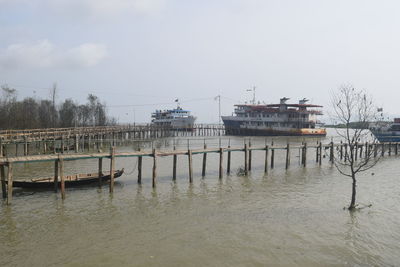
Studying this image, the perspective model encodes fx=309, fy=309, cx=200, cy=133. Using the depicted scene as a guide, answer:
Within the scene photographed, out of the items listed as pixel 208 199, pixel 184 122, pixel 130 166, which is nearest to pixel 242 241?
pixel 208 199

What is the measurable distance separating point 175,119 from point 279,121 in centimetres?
3089

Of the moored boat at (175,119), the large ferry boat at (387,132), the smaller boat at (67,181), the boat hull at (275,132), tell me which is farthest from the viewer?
the moored boat at (175,119)

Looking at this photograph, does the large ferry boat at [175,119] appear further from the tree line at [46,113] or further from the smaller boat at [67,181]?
the smaller boat at [67,181]

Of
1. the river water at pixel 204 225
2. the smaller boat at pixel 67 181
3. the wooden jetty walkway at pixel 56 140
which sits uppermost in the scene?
the wooden jetty walkway at pixel 56 140

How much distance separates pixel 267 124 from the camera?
7656 centimetres

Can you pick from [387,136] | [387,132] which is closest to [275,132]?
[387,132]

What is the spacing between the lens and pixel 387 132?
2078 inches

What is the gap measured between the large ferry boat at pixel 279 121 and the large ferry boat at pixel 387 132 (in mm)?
18208

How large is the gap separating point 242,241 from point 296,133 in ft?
202

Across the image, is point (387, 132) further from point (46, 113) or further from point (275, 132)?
point (46, 113)

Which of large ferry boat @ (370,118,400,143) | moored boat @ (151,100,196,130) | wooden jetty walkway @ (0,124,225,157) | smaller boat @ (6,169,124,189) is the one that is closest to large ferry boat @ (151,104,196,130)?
moored boat @ (151,100,196,130)

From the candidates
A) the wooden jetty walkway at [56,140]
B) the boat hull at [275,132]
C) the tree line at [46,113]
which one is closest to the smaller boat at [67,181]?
the wooden jetty walkway at [56,140]

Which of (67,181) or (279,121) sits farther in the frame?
(279,121)

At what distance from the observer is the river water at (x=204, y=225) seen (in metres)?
10.4
